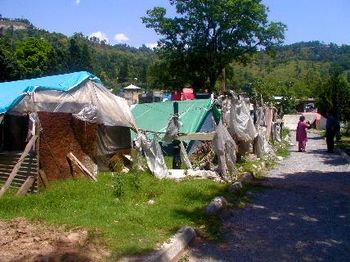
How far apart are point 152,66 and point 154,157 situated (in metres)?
31.5

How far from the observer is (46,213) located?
726 cm

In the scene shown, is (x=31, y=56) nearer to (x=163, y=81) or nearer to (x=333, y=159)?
(x=163, y=81)

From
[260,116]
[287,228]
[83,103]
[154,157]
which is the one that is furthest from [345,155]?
[287,228]

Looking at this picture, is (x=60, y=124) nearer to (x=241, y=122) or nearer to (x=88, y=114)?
(x=88, y=114)

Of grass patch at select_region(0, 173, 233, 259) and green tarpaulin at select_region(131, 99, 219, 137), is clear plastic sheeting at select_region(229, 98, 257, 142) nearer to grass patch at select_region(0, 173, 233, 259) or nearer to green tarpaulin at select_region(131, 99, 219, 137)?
green tarpaulin at select_region(131, 99, 219, 137)

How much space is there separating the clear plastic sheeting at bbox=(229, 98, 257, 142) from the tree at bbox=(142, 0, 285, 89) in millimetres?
22825

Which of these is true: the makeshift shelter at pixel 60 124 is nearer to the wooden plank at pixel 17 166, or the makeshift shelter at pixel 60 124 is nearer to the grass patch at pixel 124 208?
the wooden plank at pixel 17 166

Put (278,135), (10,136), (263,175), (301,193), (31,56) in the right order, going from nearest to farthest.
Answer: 1. (301,193)
2. (10,136)
3. (263,175)
4. (278,135)
5. (31,56)

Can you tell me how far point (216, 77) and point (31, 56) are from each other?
3227 cm

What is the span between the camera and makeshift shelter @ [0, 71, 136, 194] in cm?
965

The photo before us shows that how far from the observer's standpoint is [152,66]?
42.2 metres

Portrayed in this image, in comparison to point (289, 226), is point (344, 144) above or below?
below

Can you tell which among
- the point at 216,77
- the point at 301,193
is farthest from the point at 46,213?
the point at 216,77

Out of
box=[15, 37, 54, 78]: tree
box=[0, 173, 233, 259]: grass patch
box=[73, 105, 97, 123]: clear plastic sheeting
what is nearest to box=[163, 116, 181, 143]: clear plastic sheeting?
box=[73, 105, 97, 123]: clear plastic sheeting
